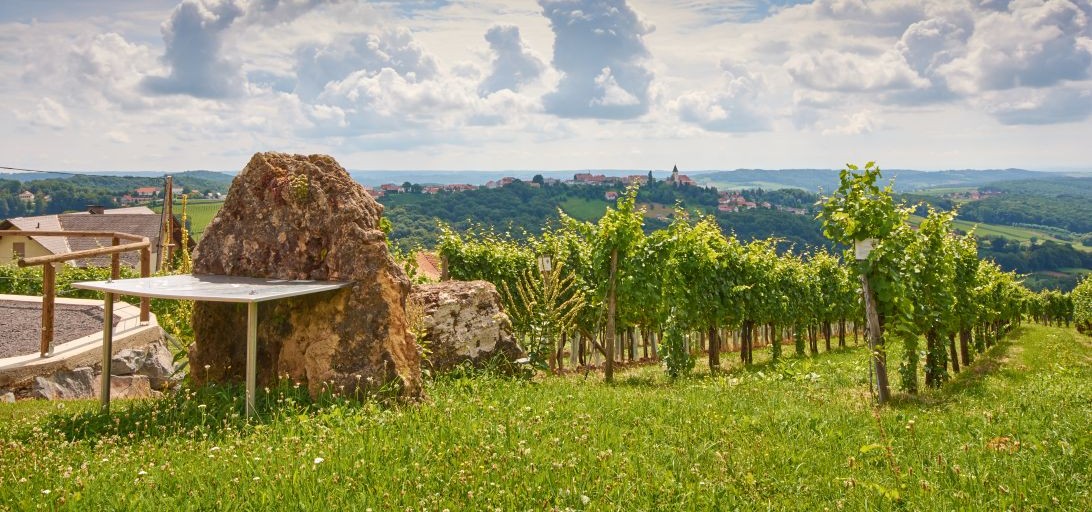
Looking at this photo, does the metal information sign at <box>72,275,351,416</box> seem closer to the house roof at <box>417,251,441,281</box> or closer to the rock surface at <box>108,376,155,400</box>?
the rock surface at <box>108,376,155,400</box>

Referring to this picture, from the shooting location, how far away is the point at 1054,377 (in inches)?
512

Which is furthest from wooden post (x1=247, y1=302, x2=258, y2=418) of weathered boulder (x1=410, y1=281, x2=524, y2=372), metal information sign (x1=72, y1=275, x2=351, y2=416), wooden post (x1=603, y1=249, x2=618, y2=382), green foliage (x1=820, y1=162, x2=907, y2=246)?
green foliage (x1=820, y1=162, x2=907, y2=246)

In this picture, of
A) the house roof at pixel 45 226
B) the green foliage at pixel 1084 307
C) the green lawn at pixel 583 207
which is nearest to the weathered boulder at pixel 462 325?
the house roof at pixel 45 226

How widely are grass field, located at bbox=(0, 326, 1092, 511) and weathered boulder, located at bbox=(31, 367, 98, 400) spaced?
166cm

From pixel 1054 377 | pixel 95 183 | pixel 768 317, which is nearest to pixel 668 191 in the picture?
pixel 95 183

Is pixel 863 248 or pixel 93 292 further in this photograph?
pixel 93 292

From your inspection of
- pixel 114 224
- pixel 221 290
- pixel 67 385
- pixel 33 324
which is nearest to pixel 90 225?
pixel 114 224

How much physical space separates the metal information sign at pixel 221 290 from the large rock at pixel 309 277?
0.29 m

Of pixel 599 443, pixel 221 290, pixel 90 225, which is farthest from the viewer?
pixel 90 225

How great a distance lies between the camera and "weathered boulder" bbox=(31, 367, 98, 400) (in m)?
10.2

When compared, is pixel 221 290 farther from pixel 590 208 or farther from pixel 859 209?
pixel 590 208

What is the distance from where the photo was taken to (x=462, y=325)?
10617 millimetres

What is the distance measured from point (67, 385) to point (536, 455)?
863 cm

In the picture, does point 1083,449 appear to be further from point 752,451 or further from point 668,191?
point 668,191
